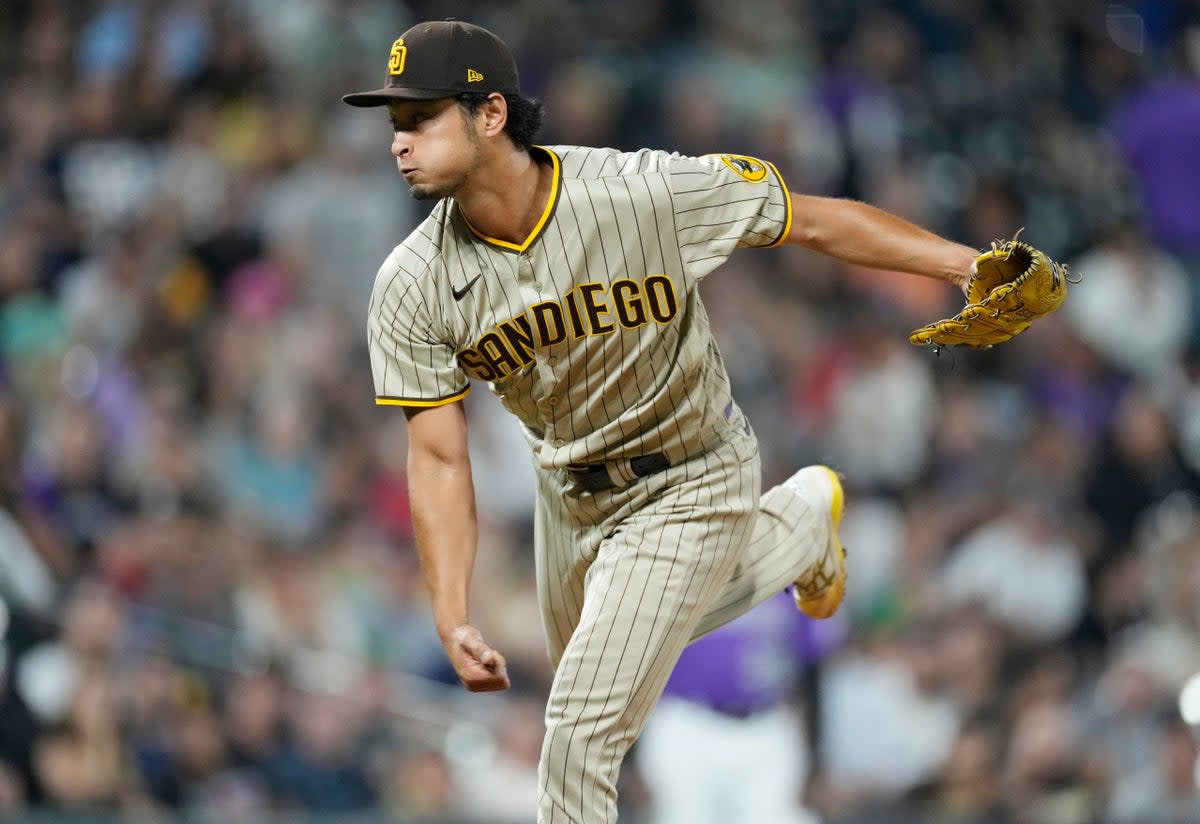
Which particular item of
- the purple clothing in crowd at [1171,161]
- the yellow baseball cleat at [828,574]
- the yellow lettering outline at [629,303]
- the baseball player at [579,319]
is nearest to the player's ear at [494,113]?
the baseball player at [579,319]

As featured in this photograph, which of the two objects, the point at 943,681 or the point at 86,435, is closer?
the point at 943,681

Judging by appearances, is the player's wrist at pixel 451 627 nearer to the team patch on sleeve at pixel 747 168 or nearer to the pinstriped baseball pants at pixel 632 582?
the pinstriped baseball pants at pixel 632 582

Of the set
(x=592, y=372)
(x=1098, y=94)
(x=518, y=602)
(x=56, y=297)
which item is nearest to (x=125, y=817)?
(x=518, y=602)

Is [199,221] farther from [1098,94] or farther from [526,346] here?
[526,346]

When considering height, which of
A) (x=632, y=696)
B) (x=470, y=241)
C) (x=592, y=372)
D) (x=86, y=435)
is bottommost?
(x=86, y=435)

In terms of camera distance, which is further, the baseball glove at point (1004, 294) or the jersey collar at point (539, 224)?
the jersey collar at point (539, 224)

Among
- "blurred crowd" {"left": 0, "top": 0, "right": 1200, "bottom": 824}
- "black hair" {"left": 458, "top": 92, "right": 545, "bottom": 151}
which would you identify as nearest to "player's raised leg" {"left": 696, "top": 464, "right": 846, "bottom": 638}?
"black hair" {"left": 458, "top": 92, "right": 545, "bottom": 151}

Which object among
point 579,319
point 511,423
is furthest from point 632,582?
point 511,423
